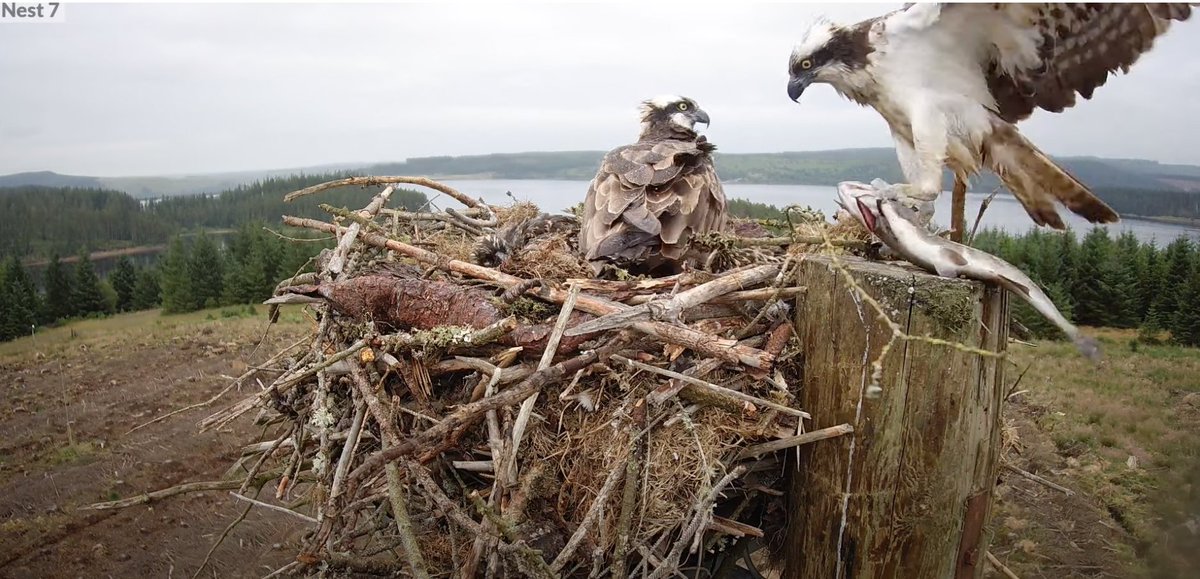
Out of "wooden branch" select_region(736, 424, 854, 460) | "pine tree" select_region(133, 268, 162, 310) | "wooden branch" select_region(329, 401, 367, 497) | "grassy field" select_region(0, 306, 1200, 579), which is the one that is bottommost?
"pine tree" select_region(133, 268, 162, 310)

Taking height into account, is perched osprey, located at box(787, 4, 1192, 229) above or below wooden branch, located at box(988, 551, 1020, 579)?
above

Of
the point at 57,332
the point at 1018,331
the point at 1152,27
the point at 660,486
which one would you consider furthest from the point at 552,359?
the point at 57,332

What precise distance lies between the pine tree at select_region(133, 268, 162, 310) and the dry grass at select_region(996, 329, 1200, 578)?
25.7 m

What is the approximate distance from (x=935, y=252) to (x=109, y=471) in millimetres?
8072

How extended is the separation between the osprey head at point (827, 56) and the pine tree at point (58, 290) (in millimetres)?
15315

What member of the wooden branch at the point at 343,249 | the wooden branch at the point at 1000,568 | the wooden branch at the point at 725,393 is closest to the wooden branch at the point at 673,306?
the wooden branch at the point at 725,393

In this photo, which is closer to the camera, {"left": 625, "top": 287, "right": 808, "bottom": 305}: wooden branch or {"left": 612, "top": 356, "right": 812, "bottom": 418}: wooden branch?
{"left": 612, "top": 356, "right": 812, "bottom": 418}: wooden branch

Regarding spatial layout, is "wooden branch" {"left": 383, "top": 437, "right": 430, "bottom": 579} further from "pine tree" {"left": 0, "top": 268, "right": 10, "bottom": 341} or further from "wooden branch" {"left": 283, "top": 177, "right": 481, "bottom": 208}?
"pine tree" {"left": 0, "top": 268, "right": 10, "bottom": 341}

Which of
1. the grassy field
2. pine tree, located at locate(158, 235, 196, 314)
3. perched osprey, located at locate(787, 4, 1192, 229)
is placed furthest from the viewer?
pine tree, located at locate(158, 235, 196, 314)

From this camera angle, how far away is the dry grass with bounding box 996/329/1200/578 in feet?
4.94

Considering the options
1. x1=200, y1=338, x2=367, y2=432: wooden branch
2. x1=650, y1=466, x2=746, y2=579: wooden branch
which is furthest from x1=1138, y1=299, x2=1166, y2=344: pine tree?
x1=200, y1=338, x2=367, y2=432: wooden branch

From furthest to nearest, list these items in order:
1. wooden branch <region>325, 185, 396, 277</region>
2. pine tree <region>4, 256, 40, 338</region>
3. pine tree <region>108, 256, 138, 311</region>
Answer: pine tree <region>108, 256, 138, 311</region> < pine tree <region>4, 256, 40, 338</region> < wooden branch <region>325, 185, 396, 277</region>

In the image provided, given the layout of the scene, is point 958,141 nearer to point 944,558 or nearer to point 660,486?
point 944,558

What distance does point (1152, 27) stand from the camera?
1.91 metres
